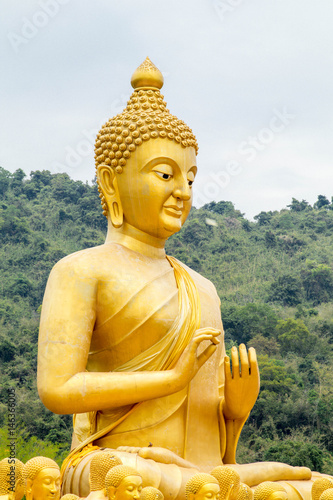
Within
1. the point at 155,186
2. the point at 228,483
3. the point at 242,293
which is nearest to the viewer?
the point at 228,483

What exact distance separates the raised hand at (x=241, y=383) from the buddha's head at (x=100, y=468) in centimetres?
154

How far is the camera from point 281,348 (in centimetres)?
2594

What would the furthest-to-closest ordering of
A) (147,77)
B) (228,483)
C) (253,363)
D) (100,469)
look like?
1. (147,77)
2. (253,363)
3. (228,483)
4. (100,469)

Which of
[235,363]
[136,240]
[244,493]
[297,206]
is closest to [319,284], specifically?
[297,206]

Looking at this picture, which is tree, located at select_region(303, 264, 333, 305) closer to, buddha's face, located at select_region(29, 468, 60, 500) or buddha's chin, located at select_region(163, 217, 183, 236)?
buddha's chin, located at select_region(163, 217, 183, 236)

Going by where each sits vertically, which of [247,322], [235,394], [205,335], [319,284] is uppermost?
[319,284]

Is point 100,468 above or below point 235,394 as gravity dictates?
below

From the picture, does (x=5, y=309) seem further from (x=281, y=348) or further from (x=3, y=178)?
(x=3, y=178)

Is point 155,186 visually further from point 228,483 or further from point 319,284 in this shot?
point 319,284

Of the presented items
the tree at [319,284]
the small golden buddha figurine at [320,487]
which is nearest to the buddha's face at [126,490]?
the small golden buddha figurine at [320,487]

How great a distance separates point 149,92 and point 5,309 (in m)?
20.0

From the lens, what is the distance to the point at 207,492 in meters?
5.18

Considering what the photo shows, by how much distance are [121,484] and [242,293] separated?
26.1 metres

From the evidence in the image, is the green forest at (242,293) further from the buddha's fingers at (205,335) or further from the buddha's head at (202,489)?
the buddha's head at (202,489)
